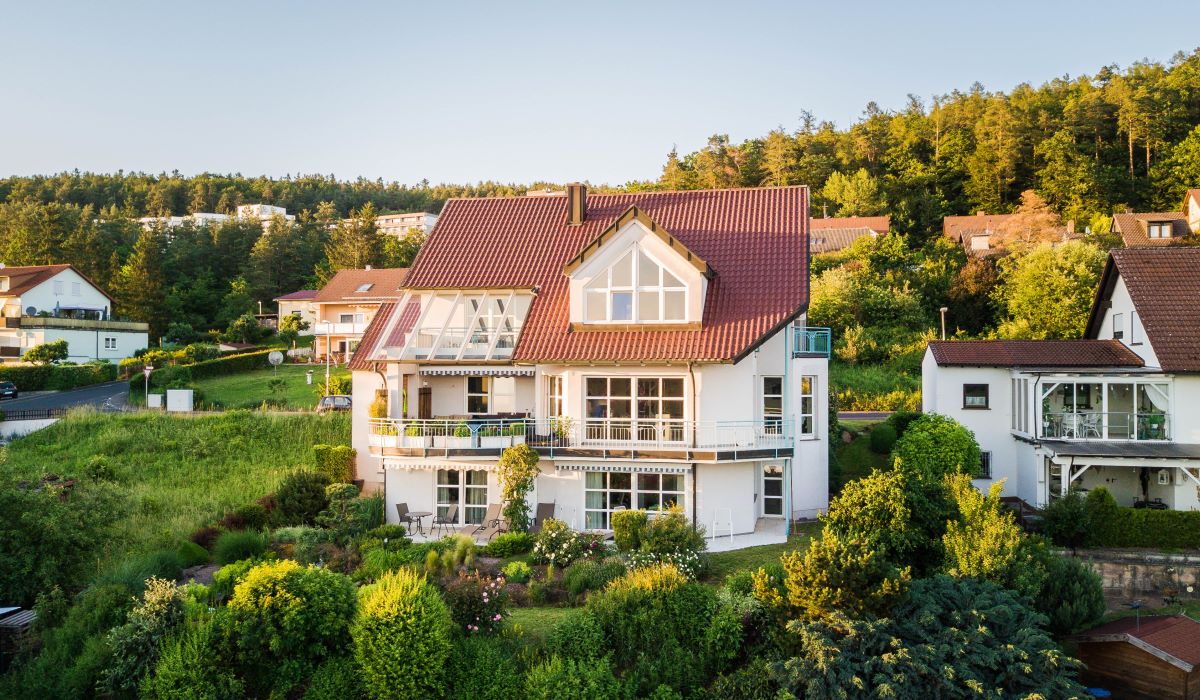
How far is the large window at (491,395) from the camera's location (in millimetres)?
25953

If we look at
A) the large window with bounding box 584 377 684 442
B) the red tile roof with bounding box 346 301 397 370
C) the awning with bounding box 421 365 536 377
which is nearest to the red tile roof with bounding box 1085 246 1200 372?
the large window with bounding box 584 377 684 442

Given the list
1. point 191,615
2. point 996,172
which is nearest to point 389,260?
point 996,172

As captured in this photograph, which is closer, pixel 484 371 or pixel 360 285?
pixel 484 371

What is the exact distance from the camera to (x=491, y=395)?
85.5ft

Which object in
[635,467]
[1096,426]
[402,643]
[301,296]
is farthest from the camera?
[301,296]

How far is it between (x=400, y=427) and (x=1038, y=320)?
32.3 meters

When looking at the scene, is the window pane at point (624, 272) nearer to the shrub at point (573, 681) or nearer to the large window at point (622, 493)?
the large window at point (622, 493)

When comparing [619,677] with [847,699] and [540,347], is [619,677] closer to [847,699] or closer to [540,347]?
[847,699]

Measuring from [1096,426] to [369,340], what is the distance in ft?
72.5

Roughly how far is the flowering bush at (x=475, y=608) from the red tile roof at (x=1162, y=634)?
36.8ft

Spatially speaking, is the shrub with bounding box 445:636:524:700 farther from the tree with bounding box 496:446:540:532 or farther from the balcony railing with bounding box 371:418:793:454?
the balcony railing with bounding box 371:418:793:454

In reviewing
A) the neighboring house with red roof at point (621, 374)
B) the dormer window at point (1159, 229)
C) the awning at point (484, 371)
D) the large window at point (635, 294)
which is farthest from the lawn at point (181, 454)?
the dormer window at point (1159, 229)

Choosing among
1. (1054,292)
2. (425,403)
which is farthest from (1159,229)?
(425,403)

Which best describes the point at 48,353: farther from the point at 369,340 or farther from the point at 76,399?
the point at 369,340
